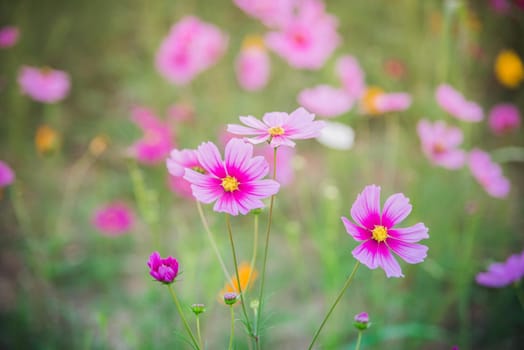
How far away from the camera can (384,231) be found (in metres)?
0.51

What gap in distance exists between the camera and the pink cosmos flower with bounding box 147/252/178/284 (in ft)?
1.57

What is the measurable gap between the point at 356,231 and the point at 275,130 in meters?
0.16

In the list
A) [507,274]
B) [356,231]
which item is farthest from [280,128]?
[507,274]

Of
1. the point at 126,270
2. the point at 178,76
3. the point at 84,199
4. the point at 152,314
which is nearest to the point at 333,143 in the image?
the point at 178,76

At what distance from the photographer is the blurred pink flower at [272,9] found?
1387 millimetres

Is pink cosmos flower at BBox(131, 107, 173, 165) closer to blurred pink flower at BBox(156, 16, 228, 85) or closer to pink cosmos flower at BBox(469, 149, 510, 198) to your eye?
blurred pink flower at BBox(156, 16, 228, 85)

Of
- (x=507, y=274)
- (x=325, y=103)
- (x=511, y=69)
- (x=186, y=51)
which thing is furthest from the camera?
(x=511, y=69)

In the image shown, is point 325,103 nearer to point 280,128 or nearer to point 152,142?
point 152,142

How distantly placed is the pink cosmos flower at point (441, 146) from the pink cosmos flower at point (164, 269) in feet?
2.72

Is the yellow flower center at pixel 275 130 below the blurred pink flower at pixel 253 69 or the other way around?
below

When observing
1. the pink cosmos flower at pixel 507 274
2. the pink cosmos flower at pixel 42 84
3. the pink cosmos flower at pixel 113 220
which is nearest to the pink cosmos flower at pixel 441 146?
the pink cosmos flower at pixel 507 274

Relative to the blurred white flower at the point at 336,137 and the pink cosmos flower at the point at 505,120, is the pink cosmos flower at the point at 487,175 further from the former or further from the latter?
the pink cosmos flower at the point at 505,120

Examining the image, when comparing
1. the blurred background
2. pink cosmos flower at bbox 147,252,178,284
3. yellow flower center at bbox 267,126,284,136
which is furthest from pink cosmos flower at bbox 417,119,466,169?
pink cosmos flower at bbox 147,252,178,284

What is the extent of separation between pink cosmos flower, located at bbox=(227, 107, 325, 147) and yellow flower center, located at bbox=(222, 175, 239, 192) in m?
0.06
